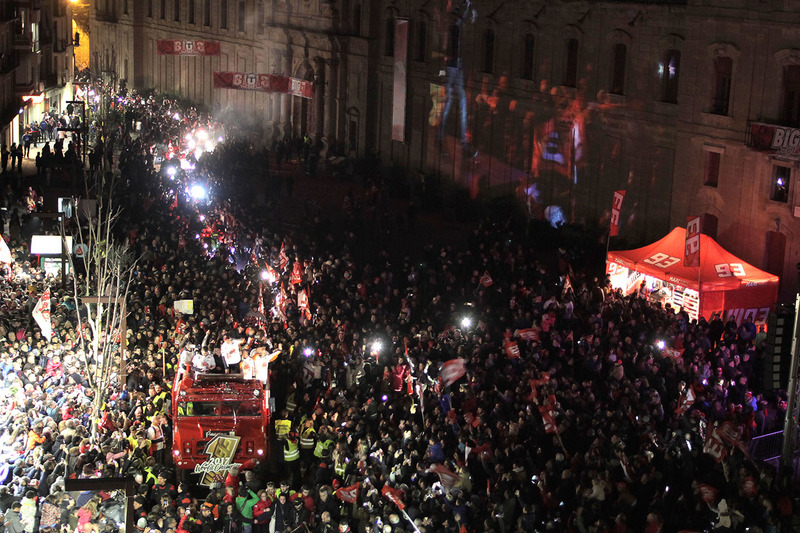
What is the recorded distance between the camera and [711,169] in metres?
37.3

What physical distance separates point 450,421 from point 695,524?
5.22m

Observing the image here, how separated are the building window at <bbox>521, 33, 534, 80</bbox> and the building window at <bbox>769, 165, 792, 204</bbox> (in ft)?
43.2

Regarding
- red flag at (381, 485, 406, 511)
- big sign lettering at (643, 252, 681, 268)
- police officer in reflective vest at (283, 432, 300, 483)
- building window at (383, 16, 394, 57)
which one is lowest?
police officer in reflective vest at (283, 432, 300, 483)

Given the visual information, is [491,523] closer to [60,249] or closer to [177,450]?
[177,450]

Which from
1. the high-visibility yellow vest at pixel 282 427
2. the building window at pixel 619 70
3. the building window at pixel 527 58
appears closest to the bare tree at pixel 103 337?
the high-visibility yellow vest at pixel 282 427

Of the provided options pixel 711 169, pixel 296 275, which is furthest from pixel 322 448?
pixel 711 169

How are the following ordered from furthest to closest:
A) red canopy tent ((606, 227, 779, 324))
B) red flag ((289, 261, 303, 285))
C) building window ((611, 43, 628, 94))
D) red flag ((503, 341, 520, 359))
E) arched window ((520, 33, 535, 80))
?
arched window ((520, 33, 535, 80))
building window ((611, 43, 628, 94))
red flag ((289, 261, 303, 285))
red canopy tent ((606, 227, 779, 324))
red flag ((503, 341, 520, 359))

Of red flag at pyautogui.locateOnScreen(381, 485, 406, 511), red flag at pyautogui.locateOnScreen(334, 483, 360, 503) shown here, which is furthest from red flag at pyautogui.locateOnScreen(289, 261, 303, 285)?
red flag at pyautogui.locateOnScreen(381, 485, 406, 511)

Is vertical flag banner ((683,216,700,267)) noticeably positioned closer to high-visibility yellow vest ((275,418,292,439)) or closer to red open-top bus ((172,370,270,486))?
high-visibility yellow vest ((275,418,292,439))

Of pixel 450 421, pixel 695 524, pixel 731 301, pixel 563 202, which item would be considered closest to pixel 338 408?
pixel 450 421

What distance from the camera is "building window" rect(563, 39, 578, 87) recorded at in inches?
1713

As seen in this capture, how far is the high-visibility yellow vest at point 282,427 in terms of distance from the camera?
75.1 feet

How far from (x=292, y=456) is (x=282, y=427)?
2.25ft

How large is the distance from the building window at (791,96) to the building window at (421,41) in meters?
20.8
